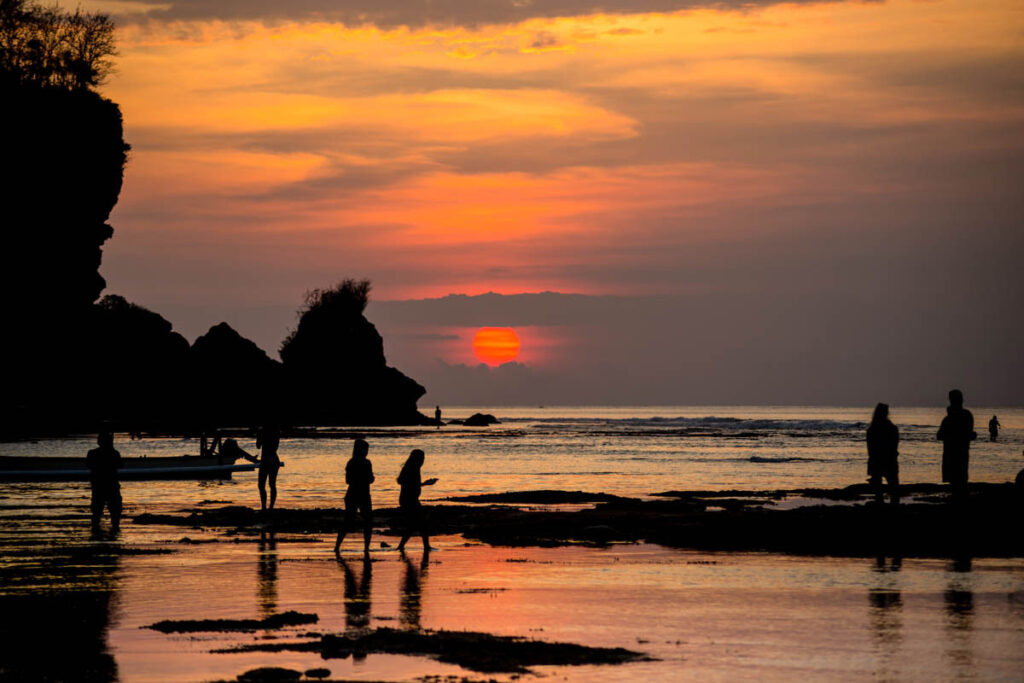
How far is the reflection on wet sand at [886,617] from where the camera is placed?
12648mm

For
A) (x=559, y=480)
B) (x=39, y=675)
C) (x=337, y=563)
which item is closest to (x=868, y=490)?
(x=559, y=480)

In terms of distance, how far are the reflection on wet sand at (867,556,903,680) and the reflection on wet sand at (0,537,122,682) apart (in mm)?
7957

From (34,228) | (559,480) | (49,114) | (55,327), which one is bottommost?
(559,480)

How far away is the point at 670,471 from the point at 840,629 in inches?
1883

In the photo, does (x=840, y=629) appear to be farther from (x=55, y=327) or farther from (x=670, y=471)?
(x=55, y=327)

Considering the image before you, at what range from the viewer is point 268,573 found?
2083 centimetres

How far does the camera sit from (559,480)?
54.4m

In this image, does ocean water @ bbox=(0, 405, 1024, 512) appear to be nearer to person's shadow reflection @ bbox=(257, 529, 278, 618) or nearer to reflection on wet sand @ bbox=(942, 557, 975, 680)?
person's shadow reflection @ bbox=(257, 529, 278, 618)

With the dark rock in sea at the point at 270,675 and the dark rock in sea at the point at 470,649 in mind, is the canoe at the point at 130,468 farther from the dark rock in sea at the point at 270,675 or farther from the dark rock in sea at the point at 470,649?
the dark rock in sea at the point at 270,675

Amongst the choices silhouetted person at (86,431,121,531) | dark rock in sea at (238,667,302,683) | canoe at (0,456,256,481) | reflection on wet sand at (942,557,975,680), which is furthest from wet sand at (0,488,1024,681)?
canoe at (0,456,256,481)

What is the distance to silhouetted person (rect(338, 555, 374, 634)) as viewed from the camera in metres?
15.6

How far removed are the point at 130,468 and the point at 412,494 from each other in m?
31.9

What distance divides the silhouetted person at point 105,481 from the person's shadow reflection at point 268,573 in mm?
3566

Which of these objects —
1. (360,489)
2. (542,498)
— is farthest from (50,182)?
(360,489)
